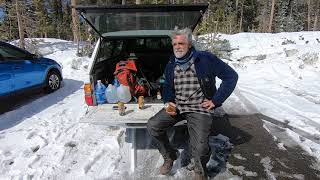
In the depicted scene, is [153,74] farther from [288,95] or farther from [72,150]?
[288,95]

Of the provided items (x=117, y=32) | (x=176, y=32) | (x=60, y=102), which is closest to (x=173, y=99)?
(x=176, y=32)

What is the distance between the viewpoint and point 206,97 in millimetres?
4082

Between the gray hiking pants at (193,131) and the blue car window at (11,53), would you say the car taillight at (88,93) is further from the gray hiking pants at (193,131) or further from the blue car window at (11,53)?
the blue car window at (11,53)

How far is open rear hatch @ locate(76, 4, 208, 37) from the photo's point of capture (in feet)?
16.1

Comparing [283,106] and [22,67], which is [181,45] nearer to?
[283,106]

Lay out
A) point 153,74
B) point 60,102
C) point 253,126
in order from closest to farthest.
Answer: point 253,126 < point 153,74 < point 60,102

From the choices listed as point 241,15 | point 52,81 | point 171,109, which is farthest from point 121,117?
point 241,15

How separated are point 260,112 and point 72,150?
4191 mm

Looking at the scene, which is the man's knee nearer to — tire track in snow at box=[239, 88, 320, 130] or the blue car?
tire track in snow at box=[239, 88, 320, 130]

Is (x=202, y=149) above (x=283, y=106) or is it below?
above

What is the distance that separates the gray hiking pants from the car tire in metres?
5.74

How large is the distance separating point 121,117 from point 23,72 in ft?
14.4

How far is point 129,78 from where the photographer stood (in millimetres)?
5547

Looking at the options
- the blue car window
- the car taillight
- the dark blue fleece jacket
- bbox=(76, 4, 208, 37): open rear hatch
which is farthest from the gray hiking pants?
the blue car window
